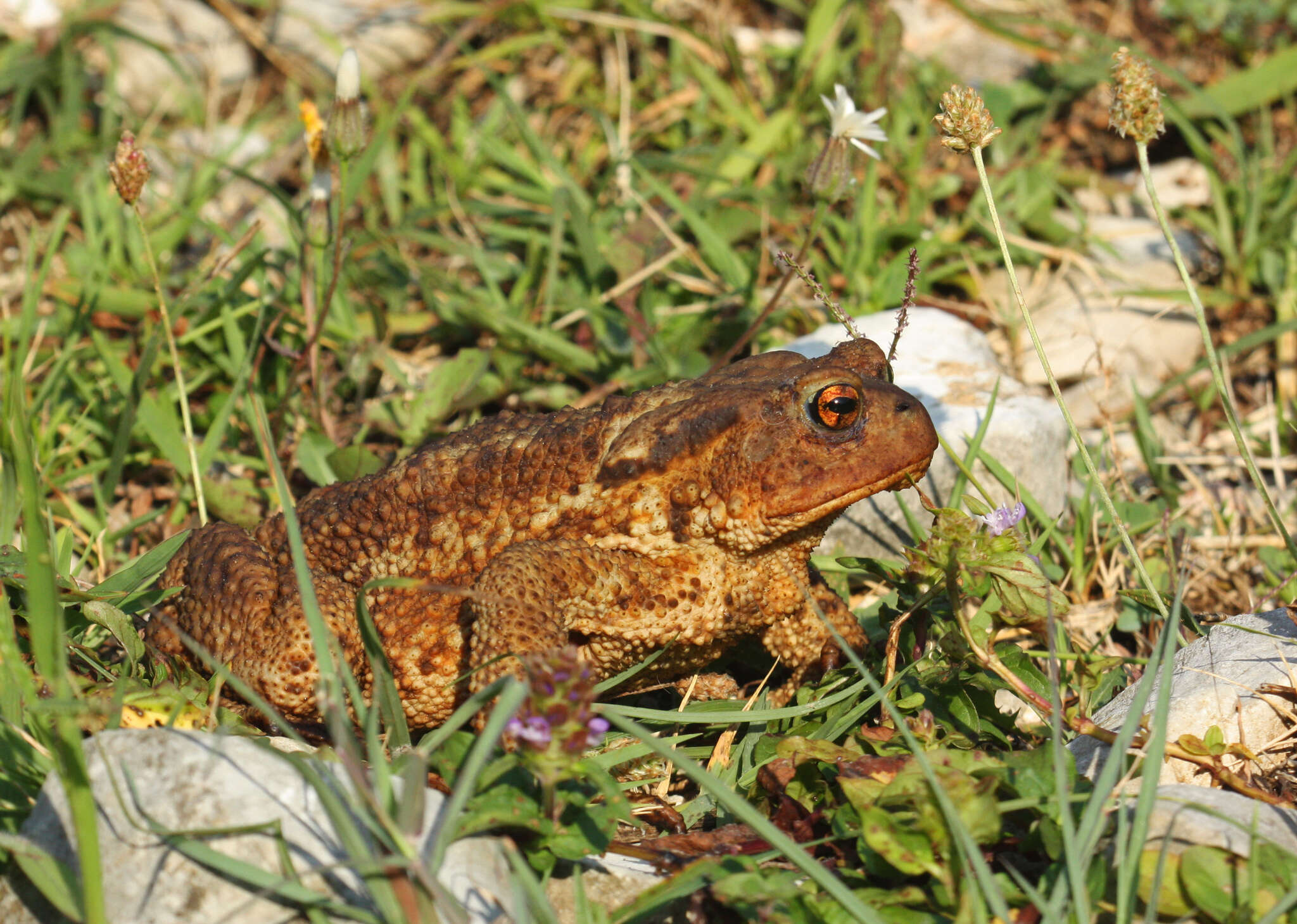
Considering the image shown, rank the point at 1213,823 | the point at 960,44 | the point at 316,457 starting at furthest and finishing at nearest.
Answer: the point at 960,44, the point at 316,457, the point at 1213,823

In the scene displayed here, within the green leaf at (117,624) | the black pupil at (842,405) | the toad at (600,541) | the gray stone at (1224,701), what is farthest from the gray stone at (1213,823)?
the green leaf at (117,624)

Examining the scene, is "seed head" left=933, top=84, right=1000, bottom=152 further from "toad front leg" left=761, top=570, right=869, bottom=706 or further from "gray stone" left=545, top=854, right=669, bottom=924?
"gray stone" left=545, top=854, right=669, bottom=924

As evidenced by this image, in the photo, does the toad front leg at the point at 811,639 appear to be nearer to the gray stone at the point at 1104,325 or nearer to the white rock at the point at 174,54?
the gray stone at the point at 1104,325

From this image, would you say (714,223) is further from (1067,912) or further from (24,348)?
(1067,912)

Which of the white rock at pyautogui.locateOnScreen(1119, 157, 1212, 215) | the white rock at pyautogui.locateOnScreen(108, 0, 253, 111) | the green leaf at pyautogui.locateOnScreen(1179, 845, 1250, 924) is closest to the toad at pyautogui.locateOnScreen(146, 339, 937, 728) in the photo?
the green leaf at pyautogui.locateOnScreen(1179, 845, 1250, 924)

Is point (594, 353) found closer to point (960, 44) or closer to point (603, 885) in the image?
point (603, 885)

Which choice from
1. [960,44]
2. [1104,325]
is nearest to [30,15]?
[960,44]
